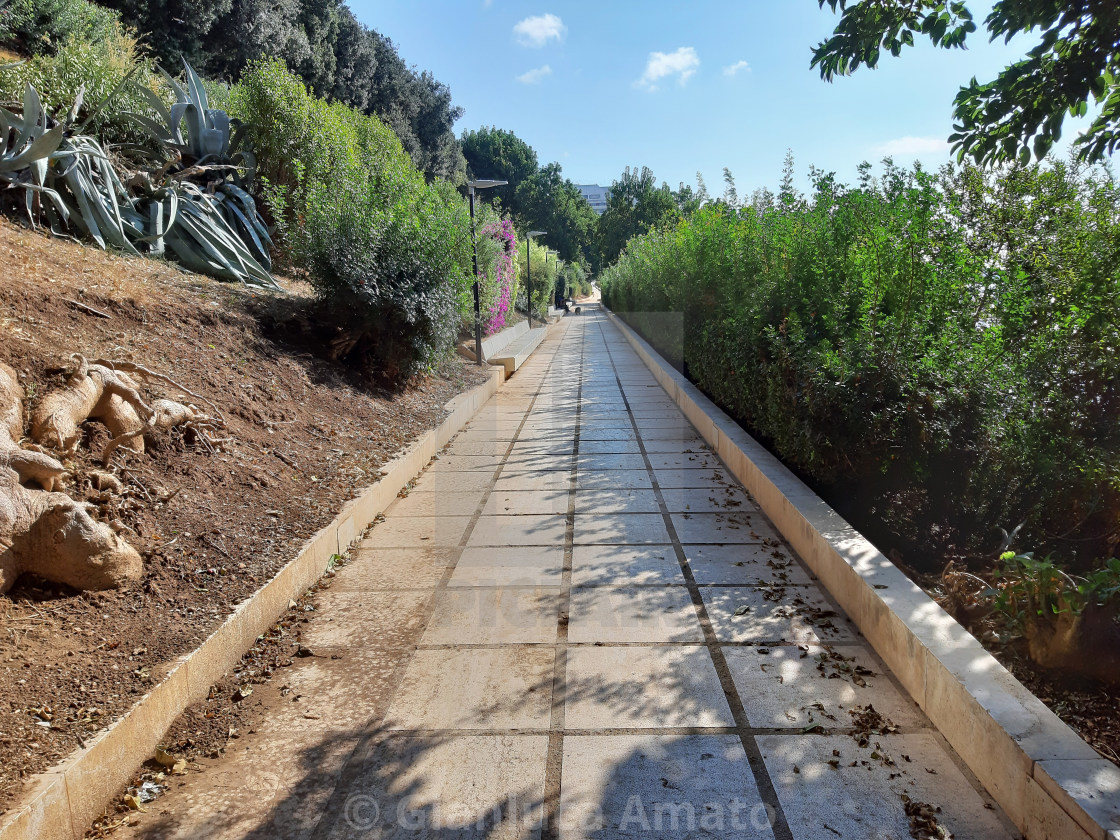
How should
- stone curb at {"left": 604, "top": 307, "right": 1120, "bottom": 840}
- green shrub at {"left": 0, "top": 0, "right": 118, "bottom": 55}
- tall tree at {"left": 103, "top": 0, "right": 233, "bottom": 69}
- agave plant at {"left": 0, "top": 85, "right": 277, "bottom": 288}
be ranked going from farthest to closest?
tall tree at {"left": 103, "top": 0, "right": 233, "bottom": 69} → green shrub at {"left": 0, "top": 0, "right": 118, "bottom": 55} → agave plant at {"left": 0, "top": 85, "right": 277, "bottom": 288} → stone curb at {"left": 604, "top": 307, "right": 1120, "bottom": 840}

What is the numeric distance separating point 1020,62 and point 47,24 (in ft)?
61.6

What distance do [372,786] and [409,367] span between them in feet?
20.5

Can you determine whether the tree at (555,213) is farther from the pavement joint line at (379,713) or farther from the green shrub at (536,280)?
the pavement joint line at (379,713)

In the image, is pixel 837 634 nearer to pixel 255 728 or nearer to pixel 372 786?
pixel 372 786

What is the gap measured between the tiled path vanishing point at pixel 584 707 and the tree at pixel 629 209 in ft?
133

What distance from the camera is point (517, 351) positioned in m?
16.5

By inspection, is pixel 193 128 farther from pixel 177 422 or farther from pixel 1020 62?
pixel 1020 62

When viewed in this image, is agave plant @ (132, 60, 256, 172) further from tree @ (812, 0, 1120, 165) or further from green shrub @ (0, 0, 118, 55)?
tree @ (812, 0, 1120, 165)

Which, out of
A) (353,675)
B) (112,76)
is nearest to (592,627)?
(353,675)

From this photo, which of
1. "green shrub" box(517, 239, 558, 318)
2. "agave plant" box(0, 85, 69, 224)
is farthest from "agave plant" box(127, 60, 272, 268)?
"green shrub" box(517, 239, 558, 318)

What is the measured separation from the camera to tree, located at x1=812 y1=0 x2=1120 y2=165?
119 inches

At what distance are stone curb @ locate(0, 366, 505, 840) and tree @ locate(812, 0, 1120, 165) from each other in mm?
3890

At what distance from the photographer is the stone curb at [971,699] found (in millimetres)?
1931

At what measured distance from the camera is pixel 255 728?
2686 millimetres
